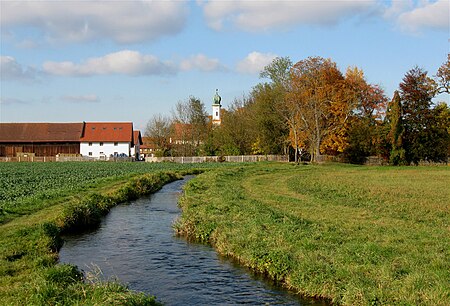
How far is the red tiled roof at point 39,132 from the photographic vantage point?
103000mm

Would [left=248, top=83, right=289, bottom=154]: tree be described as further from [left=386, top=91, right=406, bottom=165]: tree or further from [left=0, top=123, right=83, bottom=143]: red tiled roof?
[left=0, top=123, right=83, bottom=143]: red tiled roof

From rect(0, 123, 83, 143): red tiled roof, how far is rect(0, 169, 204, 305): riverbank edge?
82996 mm

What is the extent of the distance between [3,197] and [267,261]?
63.6 feet

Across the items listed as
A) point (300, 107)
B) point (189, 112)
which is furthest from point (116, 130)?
point (300, 107)

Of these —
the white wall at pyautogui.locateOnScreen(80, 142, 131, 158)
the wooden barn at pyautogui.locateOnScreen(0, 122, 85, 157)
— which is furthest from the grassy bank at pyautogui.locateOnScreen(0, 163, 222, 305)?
the white wall at pyautogui.locateOnScreen(80, 142, 131, 158)

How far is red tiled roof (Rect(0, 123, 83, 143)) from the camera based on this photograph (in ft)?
338

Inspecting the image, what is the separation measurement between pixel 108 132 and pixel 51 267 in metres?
99.8

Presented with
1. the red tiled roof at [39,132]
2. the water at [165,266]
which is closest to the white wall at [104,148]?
the red tiled roof at [39,132]

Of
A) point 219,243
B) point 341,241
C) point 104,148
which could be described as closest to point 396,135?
point 104,148

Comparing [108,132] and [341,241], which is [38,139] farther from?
[341,241]

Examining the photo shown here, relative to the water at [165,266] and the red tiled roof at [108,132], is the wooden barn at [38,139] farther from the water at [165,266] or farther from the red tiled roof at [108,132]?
the water at [165,266]

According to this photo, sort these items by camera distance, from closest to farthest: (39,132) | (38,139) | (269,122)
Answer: (269,122) < (38,139) < (39,132)

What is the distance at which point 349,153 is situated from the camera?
3091 inches

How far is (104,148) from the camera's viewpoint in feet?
356
